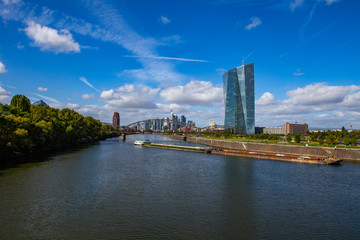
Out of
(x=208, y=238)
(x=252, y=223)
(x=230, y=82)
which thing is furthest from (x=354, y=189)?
(x=230, y=82)

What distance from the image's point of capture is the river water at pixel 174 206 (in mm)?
13781

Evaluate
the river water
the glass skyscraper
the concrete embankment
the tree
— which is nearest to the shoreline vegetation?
the tree

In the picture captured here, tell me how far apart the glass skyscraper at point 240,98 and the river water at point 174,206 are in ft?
409

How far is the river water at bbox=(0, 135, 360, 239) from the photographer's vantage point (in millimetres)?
13781

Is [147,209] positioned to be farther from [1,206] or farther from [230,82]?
[230,82]

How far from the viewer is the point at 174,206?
58.7 ft

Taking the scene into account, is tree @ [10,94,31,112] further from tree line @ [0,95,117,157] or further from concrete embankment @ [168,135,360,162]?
concrete embankment @ [168,135,360,162]

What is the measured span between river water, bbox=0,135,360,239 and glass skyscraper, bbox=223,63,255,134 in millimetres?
Result: 124518

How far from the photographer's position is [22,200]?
60.1 feet

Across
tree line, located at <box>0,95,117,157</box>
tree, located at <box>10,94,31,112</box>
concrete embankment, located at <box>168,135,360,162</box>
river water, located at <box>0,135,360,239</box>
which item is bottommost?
river water, located at <box>0,135,360,239</box>

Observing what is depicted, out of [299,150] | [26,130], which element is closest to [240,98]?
[299,150]

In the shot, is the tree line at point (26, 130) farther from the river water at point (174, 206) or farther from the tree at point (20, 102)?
the river water at point (174, 206)

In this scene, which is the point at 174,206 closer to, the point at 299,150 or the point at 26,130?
the point at 26,130

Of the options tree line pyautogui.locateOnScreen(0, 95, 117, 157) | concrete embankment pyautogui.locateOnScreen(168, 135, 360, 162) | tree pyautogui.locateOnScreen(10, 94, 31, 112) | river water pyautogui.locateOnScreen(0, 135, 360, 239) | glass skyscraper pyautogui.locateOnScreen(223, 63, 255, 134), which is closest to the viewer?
river water pyautogui.locateOnScreen(0, 135, 360, 239)
